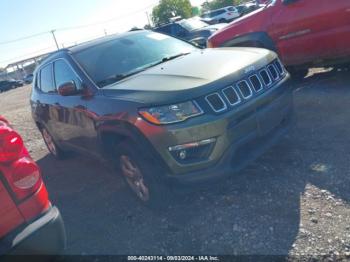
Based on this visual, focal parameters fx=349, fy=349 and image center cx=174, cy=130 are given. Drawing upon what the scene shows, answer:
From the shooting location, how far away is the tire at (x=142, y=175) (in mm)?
3232

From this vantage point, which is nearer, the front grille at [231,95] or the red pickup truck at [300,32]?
the front grille at [231,95]

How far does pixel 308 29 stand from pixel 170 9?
59.4 metres

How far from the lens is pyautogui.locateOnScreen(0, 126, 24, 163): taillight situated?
7.60 ft

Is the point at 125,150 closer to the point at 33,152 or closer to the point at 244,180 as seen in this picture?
the point at 244,180

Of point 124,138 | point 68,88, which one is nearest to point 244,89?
point 124,138

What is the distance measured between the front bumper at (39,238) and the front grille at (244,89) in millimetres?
1561

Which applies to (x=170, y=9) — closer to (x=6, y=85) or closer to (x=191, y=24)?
(x=6, y=85)

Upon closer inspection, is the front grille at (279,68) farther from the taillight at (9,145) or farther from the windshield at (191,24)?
the windshield at (191,24)

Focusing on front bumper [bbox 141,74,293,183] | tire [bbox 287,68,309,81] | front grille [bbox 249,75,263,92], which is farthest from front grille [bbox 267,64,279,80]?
tire [bbox 287,68,309,81]

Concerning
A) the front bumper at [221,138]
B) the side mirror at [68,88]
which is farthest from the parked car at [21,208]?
the side mirror at [68,88]

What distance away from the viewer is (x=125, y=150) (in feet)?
11.1

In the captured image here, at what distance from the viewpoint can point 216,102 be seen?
3051mm

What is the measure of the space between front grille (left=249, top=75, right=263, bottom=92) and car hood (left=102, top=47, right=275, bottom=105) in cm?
11

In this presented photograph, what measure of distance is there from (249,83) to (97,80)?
64.9 inches
